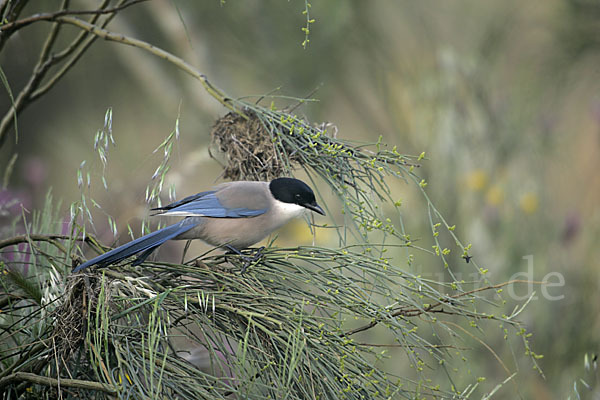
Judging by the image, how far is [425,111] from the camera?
106 inches

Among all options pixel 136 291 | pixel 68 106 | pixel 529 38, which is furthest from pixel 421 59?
pixel 136 291

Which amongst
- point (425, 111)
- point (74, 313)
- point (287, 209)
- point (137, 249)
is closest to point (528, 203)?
point (425, 111)

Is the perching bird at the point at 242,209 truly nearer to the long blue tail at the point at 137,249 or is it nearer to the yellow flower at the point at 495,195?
the long blue tail at the point at 137,249

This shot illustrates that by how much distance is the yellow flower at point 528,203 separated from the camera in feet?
8.73

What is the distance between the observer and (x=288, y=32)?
380cm

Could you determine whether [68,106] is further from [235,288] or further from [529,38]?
[235,288]

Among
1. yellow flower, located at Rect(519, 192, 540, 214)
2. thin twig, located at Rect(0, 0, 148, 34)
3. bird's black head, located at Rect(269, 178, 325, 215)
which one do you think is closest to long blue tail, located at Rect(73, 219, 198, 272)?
bird's black head, located at Rect(269, 178, 325, 215)

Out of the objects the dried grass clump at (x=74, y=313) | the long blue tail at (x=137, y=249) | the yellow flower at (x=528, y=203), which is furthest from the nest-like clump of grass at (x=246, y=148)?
the yellow flower at (x=528, y=203)

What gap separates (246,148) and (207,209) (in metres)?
0.13

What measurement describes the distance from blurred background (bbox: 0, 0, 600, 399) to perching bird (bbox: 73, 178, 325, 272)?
0.22 meters

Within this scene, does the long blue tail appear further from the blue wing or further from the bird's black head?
the bird's black head

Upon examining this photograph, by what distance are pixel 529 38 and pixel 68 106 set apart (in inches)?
110

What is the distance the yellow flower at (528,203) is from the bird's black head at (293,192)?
61.9 inches

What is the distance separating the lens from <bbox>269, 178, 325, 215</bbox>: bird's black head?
4.11ft
